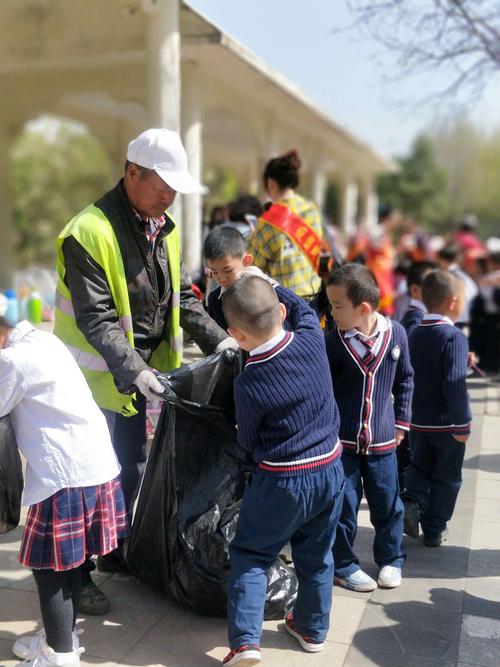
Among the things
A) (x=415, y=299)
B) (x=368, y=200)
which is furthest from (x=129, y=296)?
(x=368, y=200)

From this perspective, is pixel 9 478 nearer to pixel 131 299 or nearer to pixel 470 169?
pixel 131 299

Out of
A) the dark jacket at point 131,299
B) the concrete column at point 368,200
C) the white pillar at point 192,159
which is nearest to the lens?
the dark jacket at point 131,299

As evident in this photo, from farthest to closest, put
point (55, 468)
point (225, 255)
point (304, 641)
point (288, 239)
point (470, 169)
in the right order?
point (470, 169) → point (288, 239) → point (225, 255) → point (304, 641) → point (55, 468)

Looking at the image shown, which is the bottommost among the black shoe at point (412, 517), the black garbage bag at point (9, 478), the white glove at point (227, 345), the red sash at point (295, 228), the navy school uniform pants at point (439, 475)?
the black shoe at point (412, 517)

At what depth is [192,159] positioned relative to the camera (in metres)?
7.96

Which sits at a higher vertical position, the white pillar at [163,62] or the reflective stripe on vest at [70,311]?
the white pillar at [163,62]

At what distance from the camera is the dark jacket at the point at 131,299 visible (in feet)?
9.25

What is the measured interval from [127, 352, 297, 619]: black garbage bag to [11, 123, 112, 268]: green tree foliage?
55.7 feet

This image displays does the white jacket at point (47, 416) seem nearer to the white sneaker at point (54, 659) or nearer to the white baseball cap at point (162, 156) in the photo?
the white sneaker at point (54, 659)

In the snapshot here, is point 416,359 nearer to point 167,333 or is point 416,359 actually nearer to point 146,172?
point 167,333

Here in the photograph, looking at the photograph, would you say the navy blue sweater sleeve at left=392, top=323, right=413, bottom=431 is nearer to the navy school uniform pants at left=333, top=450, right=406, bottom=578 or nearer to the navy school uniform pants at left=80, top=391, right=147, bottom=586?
the navy school uniform pants at left=333, top=450, right=406, bottom=578

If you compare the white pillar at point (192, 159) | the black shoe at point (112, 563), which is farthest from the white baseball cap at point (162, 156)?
the white pillar at point (192, 159)

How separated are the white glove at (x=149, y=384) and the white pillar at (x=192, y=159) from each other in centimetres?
484

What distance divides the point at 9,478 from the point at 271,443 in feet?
2.90
